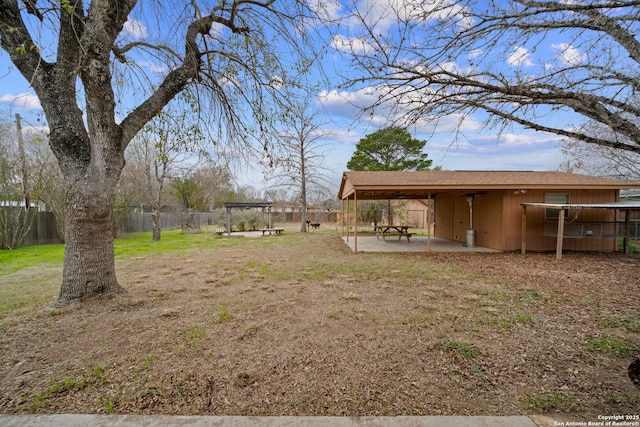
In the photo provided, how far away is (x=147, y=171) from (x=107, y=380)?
Answer: 1490 cm

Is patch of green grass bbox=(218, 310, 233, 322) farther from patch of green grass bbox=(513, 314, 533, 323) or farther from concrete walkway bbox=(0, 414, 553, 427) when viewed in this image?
patch of green grass bbox=(513, 314, 533, 323)

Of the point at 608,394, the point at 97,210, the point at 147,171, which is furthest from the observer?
the point at 147,171

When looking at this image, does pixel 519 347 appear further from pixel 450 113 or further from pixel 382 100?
pixel 382 100

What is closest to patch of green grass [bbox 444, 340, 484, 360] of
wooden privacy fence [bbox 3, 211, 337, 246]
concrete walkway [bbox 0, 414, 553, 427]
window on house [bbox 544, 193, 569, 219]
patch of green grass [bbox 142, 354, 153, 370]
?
concrete walkway [bbox 0, 414, 553, 427]

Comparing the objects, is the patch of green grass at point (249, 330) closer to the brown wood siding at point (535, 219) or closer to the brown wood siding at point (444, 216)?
the brown wood siding at point (535, 219)

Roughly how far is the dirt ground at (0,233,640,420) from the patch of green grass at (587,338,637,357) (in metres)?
0.02

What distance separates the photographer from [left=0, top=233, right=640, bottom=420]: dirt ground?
7.58ft

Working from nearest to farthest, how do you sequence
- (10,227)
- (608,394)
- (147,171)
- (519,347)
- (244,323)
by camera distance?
1. (608,394)
2. (519,347)
3. (244,323)
4. (10,227)
5. (147,171)

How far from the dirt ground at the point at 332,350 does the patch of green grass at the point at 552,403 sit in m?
0.01

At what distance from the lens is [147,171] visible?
49.9 ft

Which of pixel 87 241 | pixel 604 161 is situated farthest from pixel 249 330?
pixel 604 161

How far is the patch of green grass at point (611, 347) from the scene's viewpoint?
10.3 feet

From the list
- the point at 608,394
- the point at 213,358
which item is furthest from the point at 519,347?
the point at 213,358

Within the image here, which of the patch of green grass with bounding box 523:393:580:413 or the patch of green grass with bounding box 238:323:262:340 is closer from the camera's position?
the patch of green grass with bounding box 523:393:580:413
